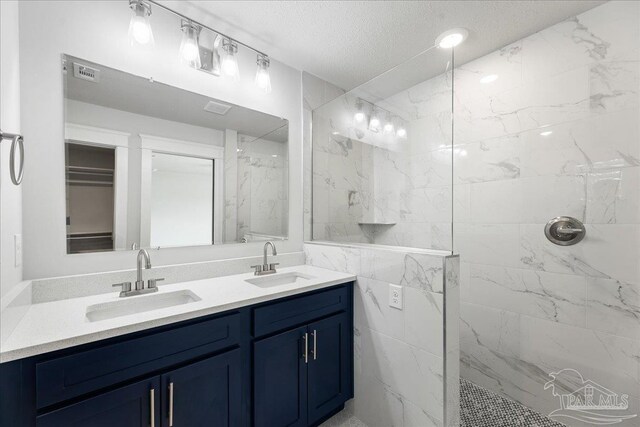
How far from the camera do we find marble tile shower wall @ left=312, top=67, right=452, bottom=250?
2.19 metres

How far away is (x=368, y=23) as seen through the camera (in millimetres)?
1772

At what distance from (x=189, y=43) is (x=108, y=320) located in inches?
61.9

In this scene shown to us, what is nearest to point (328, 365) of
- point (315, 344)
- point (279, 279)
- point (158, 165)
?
point (315, 344)

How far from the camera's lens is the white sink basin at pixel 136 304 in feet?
4.09

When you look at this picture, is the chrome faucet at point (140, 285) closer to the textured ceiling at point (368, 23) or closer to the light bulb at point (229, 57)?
the light bulb at point (229, 57)

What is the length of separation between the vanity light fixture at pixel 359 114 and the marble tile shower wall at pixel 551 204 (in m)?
0.79

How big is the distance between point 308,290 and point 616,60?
7.11ft

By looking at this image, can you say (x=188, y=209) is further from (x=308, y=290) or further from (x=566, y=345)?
(x=566, y=345)

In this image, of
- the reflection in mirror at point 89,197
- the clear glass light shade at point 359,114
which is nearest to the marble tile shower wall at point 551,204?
the clear glass light shade at point 359,114

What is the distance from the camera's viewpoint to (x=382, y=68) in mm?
2340

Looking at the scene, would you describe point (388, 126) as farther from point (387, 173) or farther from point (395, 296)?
point (395, 296)

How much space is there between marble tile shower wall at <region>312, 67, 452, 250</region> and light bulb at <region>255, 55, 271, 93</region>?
54cm

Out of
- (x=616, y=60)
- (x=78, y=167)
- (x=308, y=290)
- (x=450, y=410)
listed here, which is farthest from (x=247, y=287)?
(x=616, y=60)

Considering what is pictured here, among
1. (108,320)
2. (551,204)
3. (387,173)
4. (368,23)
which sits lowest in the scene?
(108,320)
